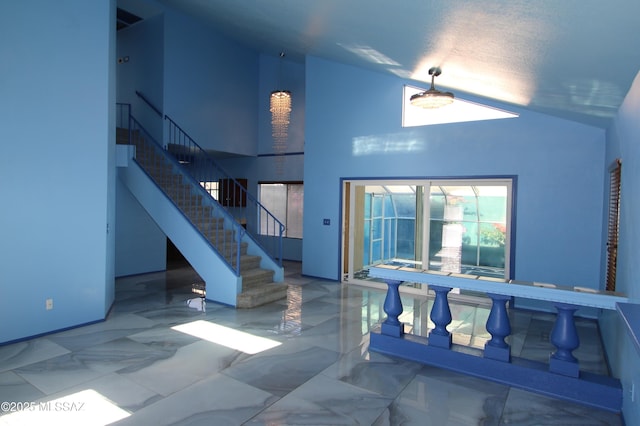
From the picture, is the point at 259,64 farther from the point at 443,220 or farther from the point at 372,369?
the point at 372,369

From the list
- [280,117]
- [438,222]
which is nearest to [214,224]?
[280,117]

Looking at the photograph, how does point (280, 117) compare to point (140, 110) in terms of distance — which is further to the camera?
point (140, 110)

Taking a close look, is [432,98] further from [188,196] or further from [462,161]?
[188,196]

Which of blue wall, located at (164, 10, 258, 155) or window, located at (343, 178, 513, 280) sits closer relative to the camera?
window, located at (343, 178, 513, 280)

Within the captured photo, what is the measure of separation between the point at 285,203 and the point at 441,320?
667 centimetres

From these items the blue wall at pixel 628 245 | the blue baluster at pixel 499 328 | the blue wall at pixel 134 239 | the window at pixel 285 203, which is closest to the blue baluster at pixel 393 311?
the blue baluster at pixel 499 328

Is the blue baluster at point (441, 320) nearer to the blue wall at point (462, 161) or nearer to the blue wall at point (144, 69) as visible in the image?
the blue wall at point (462, 161)

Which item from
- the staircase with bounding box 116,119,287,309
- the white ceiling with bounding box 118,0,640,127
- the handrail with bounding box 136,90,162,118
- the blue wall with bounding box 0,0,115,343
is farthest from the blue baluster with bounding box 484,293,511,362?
the handrail with bounding box 136,90,162,118

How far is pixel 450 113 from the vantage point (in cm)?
628

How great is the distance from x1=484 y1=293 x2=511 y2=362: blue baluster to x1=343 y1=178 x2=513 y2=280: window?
8.61 ft

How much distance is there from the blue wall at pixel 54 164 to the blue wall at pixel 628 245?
16.7 feet

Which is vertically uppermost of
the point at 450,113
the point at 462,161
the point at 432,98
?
the point at 450,113

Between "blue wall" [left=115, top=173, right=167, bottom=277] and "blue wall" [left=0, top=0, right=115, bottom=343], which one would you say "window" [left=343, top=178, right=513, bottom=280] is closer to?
"blue wall" [left=115, top=173, right=167, bottom=277]

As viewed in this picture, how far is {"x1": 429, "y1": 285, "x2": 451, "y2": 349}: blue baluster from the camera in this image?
3.71 metres
